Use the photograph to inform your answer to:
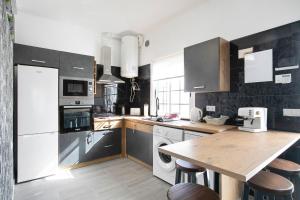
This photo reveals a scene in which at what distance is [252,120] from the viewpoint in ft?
6.09

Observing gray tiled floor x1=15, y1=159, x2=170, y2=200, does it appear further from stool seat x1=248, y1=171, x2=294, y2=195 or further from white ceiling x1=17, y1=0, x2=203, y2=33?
white ceiling x1=17, y1=0, x2=203, y2=33

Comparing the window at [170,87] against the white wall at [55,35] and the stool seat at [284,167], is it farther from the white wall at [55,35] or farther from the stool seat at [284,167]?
the stool seat at [284,167]

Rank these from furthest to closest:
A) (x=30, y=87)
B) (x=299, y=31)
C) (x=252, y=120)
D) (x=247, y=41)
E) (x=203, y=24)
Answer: (x=203, y=24), (x=30, y=87), (x=247, y=41), (x=252, y=120), (x=299, y=31)

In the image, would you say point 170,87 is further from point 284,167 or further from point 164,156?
point 284,167


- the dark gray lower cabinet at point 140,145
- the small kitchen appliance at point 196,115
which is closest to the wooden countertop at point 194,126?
the small kitchen appliance at point 196,115

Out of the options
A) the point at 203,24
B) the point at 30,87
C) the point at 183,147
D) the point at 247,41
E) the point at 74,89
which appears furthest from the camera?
the point at 74,89

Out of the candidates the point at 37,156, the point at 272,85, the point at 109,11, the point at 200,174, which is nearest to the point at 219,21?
the point at 272,85

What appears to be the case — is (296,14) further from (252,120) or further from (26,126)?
(26,126)

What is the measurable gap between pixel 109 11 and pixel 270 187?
3085 millimetres

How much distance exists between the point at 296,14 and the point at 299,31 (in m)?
0.19

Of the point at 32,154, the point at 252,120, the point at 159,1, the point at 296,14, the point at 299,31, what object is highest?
the point at 159,1

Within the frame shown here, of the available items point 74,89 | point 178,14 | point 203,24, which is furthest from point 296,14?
point 74,89

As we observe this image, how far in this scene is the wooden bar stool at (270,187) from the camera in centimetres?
104

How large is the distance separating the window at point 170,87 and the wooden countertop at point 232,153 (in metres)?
1.61
